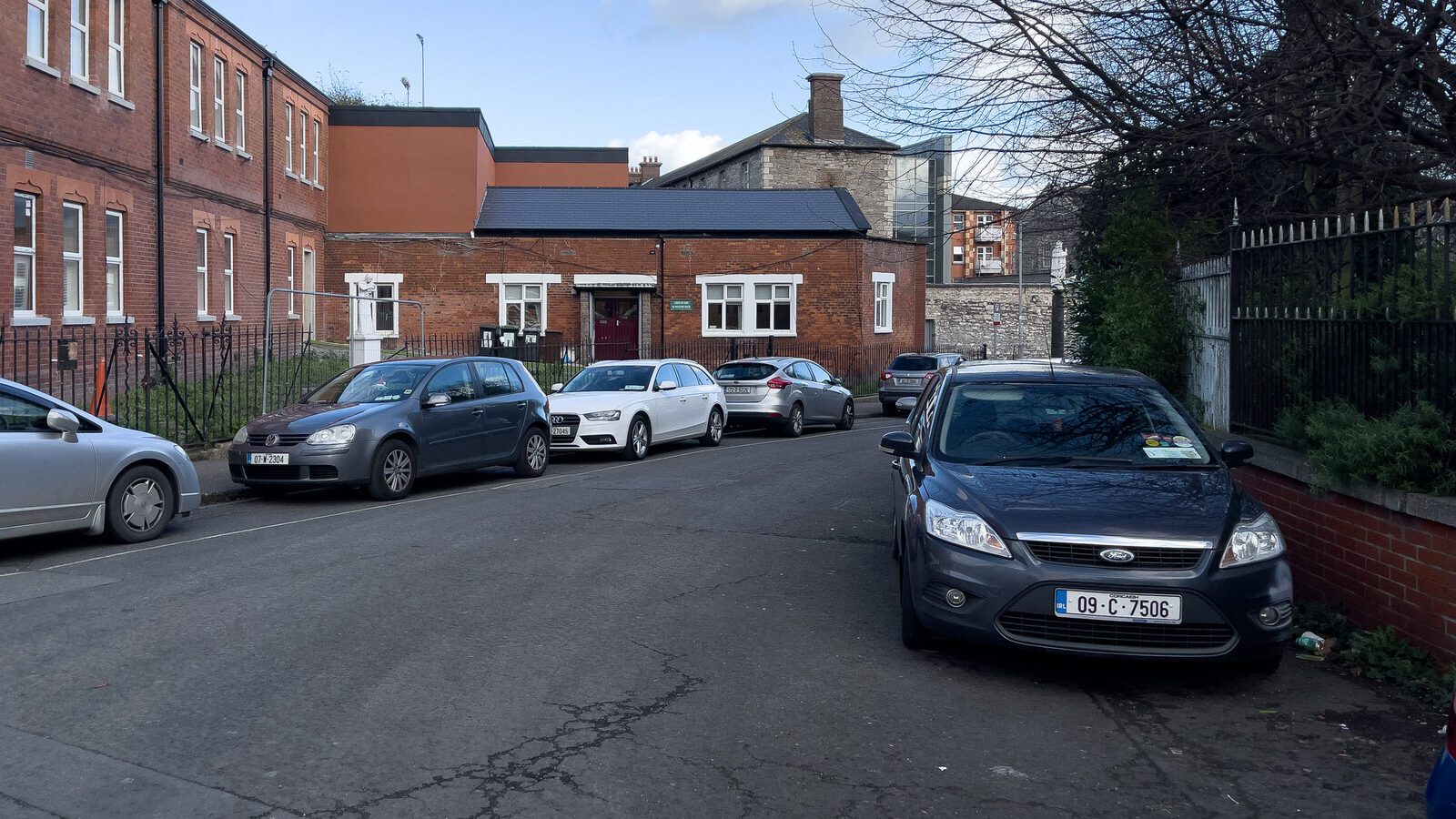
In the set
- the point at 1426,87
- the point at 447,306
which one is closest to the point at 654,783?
the point at 1426,87

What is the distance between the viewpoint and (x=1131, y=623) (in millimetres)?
5875

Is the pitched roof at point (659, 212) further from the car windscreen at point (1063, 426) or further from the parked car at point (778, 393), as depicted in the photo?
the car windscreen at point (1063, 426)

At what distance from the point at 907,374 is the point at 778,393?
25.7ft

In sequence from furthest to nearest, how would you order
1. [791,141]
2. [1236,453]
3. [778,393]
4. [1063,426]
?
[791,141] → [778,393] → [1063,426] → [1236,453]

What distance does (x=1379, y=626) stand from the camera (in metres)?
6.77

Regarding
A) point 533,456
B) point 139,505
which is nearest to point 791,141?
point 533,456

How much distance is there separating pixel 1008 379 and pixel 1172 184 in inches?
230

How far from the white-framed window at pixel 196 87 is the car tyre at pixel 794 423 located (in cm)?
1276

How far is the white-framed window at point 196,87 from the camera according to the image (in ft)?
79.2

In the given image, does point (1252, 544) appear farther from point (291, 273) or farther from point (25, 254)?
point (291, 273)

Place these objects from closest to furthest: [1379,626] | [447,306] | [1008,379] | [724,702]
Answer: [724,702], [1379,626], [1008,379], [447,306]

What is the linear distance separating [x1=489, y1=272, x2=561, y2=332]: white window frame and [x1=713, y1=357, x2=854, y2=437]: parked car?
14.2 meters

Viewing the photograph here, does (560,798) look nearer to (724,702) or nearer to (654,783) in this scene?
(654,783)

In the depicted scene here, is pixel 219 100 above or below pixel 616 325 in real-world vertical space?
above
